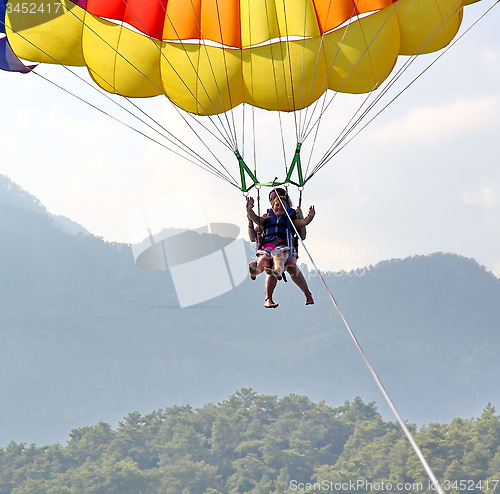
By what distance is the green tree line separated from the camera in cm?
7225

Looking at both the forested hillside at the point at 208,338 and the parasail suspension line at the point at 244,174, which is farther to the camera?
the forested hillside at the point at 208,338

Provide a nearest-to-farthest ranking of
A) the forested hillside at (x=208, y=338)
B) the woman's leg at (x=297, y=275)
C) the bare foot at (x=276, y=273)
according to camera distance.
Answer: the bare foot at (x=276, y=273)
the woman's leg at (x=297, y=275)
the forested hillside at (x=208, y=338)

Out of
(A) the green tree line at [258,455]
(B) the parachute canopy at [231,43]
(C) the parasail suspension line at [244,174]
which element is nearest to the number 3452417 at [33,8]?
(B) the parachute canopy at [231,43]

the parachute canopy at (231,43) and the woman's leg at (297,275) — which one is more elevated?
the parachute canopy at (231,43)

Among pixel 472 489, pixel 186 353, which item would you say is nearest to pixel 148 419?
pixel 472 489

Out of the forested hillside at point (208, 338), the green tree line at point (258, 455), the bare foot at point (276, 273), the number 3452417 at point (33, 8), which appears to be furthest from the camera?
the forested hillside at point (208, 338)

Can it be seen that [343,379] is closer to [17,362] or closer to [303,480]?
[17,362]

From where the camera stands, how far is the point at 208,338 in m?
149

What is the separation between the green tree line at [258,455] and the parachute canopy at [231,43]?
6158 centimetres

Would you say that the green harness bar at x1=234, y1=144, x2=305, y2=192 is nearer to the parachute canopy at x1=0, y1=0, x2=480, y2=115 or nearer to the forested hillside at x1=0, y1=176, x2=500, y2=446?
the parachute canopy at x1=0, y1=0, x2=480, y2=115

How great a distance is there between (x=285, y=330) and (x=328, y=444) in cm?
6530

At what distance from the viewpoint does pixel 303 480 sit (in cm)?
8119

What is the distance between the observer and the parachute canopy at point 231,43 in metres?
10.2

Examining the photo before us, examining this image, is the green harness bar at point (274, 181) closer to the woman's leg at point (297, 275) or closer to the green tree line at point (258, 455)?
the woman's leg at point (297, 275)
